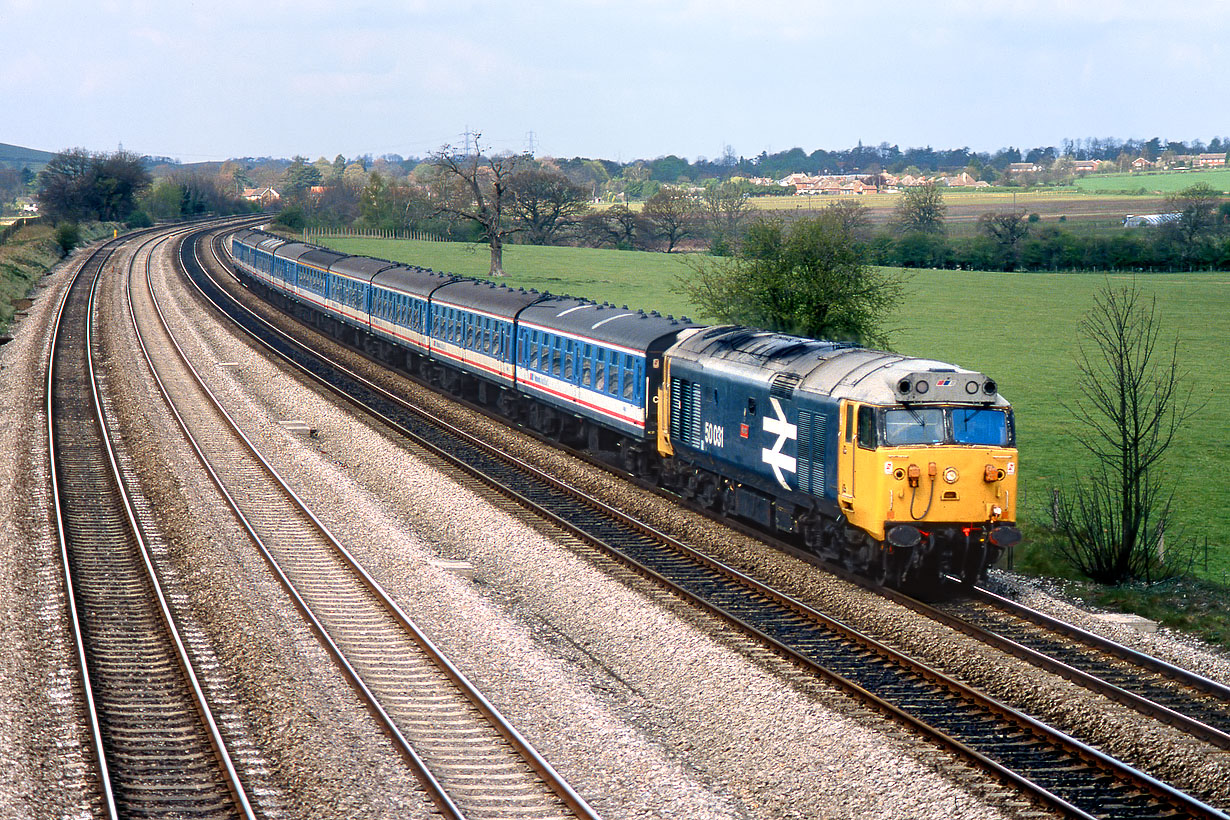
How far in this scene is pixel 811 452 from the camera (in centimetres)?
1844

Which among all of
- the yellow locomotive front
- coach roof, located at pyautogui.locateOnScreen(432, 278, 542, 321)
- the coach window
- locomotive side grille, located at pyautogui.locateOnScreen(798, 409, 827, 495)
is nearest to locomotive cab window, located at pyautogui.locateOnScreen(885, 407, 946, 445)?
the yellow locomotive front

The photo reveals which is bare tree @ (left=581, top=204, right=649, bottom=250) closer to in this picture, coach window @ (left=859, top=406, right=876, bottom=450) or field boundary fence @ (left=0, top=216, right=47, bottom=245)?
field boundary fence @ (left=0, top=216, right=47, bottom=245)

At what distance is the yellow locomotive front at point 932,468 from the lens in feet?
54.6

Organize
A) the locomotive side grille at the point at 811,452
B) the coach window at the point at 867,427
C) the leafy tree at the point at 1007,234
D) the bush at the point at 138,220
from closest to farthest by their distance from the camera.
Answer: the coach window at the point at 867,427, the locomotive side grille at the point at 811,452, the leafy tree at the point at 1007,234, the bush at the point at 138,220

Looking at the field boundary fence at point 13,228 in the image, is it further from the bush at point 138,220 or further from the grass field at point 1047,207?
the grass field at point 1047,207

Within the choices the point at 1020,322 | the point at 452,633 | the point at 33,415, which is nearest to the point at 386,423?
the point at 33,415

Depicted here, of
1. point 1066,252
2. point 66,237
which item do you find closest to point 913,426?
point 1066,252

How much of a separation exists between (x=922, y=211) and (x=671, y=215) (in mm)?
27262

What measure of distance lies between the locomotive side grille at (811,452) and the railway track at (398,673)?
6503 millimetres

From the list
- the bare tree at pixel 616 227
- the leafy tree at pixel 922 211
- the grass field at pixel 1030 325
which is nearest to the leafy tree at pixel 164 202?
the grass field at pixel 1030 325

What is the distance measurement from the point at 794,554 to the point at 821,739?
7.61 meters

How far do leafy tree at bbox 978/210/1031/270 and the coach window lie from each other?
96251mm

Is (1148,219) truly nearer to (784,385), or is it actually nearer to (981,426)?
(784,385)

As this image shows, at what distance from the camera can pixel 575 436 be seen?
102ft
